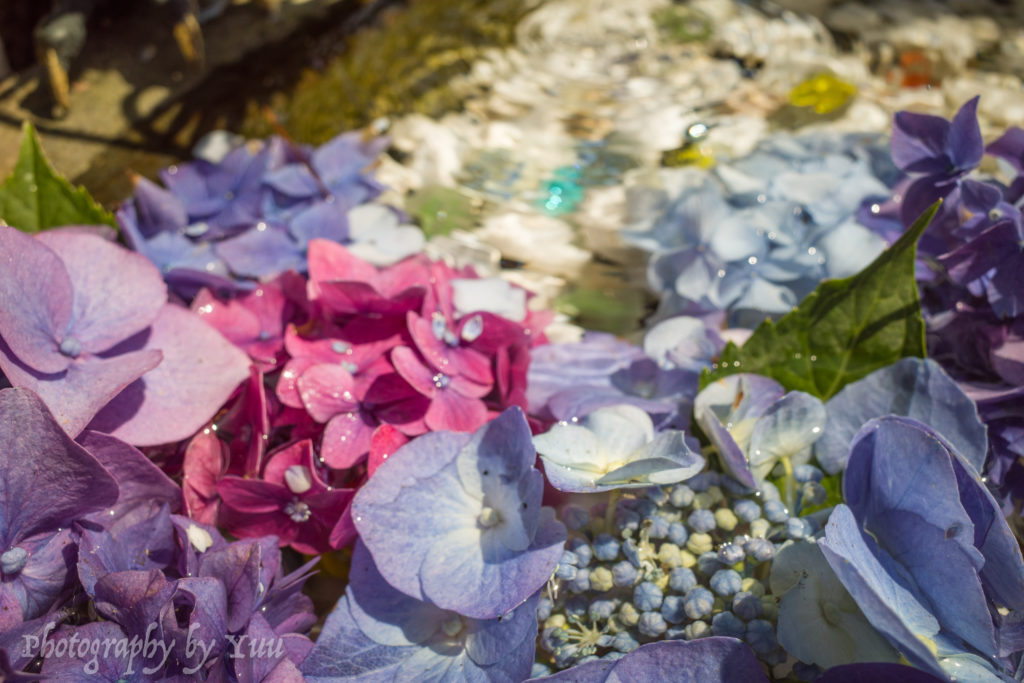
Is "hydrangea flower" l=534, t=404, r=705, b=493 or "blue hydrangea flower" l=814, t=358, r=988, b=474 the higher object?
"hydrangea flower" l=534, t=404, r=705, b=493

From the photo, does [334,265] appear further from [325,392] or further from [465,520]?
[465,520]

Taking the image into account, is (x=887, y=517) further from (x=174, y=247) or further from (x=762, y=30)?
(x=762, y=30)

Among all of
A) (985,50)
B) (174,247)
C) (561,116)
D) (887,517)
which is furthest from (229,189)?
(985,50)

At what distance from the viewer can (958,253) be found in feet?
1.53

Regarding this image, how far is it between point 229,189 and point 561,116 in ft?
1.16

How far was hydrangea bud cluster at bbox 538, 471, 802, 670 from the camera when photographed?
0.38m

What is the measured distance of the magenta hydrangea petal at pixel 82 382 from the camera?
398 millimetres

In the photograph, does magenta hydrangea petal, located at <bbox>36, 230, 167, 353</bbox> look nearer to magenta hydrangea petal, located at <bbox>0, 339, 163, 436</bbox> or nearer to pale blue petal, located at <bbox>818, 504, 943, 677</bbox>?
magenta hydrangea petal, located at <bbox>0, 339, 163, 436</bbox>

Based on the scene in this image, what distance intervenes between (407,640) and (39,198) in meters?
0.43

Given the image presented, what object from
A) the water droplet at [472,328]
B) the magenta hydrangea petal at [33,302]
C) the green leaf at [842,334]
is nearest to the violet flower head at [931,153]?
the green leaf at [842,334]

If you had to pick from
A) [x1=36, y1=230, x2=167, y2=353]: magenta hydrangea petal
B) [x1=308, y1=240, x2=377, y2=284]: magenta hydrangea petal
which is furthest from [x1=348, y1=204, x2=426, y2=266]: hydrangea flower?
[x1=36, y1=230, x2=167, y2=353]: magenta hydrangea petal

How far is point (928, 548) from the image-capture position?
0.37 metres

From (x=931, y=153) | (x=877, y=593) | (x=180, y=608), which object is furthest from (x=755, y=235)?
(x=180, y=608)

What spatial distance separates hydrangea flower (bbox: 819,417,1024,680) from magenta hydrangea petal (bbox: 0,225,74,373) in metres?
0.38
